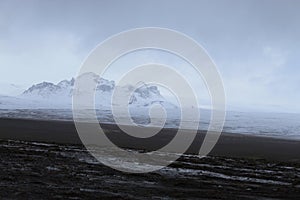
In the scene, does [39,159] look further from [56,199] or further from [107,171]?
[56,199]

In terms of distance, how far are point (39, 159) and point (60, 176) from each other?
4816mm

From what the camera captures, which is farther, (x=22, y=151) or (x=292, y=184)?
(x=22, y=151)

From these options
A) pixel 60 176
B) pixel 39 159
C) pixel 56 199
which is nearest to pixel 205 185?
pixel 60 176

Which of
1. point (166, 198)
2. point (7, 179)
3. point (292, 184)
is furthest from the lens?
point (292, 184)

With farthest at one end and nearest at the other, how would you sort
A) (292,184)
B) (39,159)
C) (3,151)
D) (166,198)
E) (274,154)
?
1. (274,154)
2. (3,151)
3. (39,159)
4. (292,184)
5. (166,198)

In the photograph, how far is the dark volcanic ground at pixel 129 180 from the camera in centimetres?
1248

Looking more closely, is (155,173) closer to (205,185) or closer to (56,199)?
(205,185)

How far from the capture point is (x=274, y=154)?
3275 cm

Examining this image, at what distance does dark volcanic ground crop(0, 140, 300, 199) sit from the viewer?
12.5m

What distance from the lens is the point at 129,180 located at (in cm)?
1520

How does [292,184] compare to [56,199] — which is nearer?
[56,199]

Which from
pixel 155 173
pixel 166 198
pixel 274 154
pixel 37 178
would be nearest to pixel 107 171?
pixel 155 173

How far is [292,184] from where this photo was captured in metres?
17.0

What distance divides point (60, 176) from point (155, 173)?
3885mm
